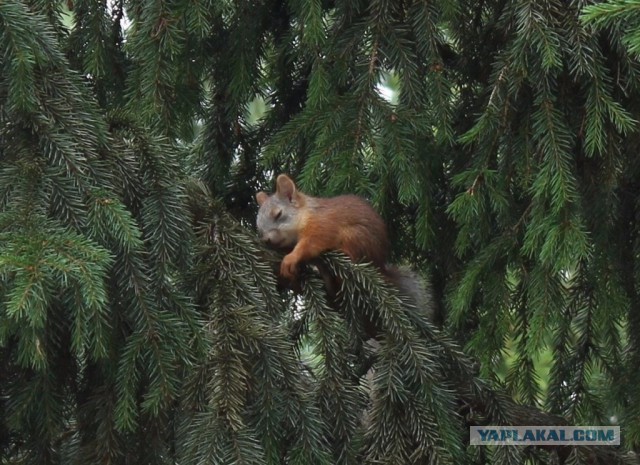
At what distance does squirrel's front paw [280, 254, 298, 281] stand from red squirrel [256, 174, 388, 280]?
27cm

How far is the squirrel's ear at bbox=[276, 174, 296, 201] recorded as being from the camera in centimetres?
422

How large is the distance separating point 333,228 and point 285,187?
0.28 metres

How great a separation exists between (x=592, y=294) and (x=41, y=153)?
2120mm

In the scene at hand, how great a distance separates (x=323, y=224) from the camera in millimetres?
4082

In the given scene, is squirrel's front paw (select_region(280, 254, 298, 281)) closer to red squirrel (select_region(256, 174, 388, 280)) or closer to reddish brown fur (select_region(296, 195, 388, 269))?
red squirrel (select_region(256, 174, 388, 280))

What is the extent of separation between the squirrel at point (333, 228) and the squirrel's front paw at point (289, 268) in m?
0.28

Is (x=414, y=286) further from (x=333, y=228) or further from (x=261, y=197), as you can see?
(x=261, y=197)

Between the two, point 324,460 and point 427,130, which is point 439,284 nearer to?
point 427,130

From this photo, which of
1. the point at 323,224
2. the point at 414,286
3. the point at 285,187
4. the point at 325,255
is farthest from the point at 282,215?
the point at 325,255

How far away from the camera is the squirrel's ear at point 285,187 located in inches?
166

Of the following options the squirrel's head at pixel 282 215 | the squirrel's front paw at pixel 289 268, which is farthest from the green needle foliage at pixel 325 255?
the squirrel's head at pixel 282 215

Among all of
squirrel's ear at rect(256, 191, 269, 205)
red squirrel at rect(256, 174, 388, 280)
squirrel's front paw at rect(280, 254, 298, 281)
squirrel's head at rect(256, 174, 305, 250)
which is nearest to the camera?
squirrel's front paw at rect(280, 254, 298, 281)

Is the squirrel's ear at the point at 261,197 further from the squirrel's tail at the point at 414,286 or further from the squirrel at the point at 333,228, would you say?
the squirrel's tail at the point at 414,286

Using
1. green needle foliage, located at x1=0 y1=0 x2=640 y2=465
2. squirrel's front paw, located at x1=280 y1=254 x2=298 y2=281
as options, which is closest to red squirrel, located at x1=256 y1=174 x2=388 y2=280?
green needle foliage, located at x1=0 y1=0 x2=640 y2=465
